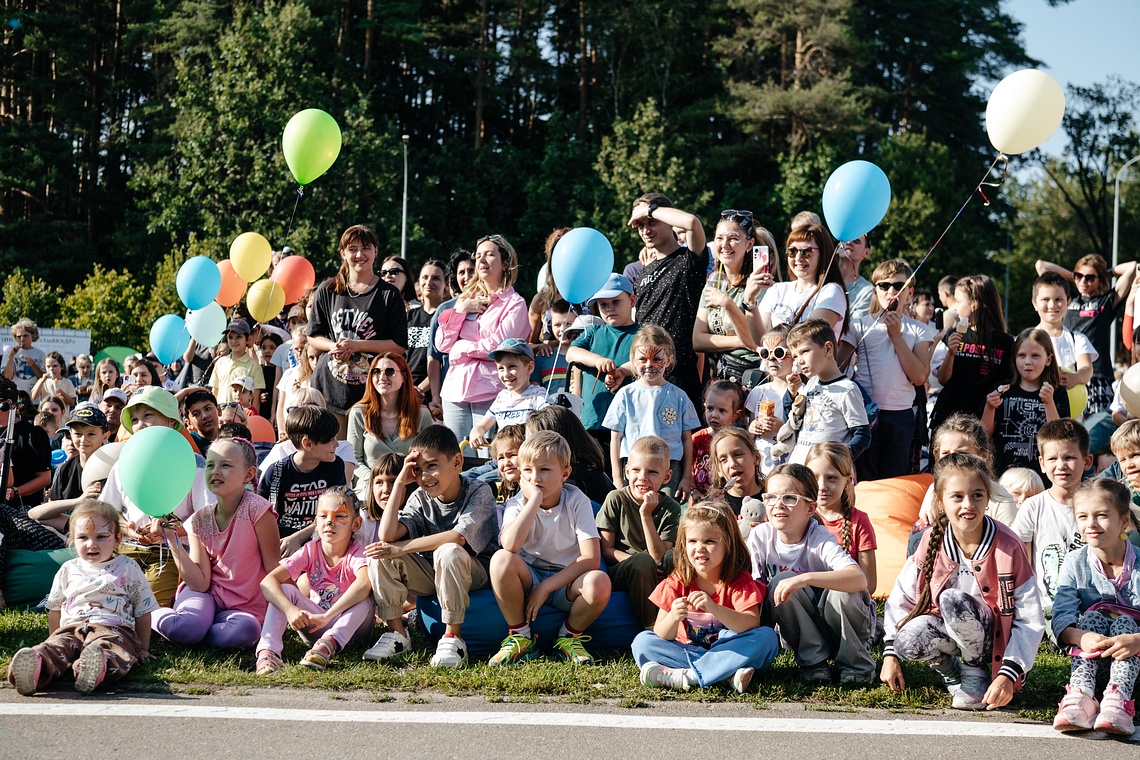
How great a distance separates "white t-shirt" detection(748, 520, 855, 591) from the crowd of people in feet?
0.05

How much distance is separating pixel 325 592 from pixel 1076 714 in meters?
3.37

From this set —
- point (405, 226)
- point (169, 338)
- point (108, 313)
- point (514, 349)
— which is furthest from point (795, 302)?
point (405, 226)

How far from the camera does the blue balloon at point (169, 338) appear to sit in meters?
10.7

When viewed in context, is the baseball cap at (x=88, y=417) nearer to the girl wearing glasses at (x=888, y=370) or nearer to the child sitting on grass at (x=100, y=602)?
the child sitting on grass at (x=100, y=602)

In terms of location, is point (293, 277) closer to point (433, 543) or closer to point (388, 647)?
point (433, 543)

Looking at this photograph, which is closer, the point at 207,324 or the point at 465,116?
the point at 207,324

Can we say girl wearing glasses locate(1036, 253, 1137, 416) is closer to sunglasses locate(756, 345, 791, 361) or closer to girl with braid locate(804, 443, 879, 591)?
sunglasses locate(756, 345, 791, 361)

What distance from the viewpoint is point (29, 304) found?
2738 centimetres

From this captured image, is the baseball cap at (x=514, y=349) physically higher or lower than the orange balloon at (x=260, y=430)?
higher

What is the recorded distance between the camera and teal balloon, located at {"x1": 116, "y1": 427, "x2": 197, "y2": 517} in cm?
536

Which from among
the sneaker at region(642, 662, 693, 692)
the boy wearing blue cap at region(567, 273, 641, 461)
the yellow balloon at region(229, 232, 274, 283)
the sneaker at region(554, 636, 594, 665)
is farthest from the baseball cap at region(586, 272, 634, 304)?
the yellow balloon at region(229, 232, 274, 283)

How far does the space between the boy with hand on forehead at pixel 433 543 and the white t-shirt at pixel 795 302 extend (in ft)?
7.52

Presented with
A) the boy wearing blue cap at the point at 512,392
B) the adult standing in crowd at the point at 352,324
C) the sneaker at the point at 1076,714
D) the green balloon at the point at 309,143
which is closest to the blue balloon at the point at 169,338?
the green balloon at the point at 309,143

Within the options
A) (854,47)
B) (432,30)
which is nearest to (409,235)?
(432,30)
